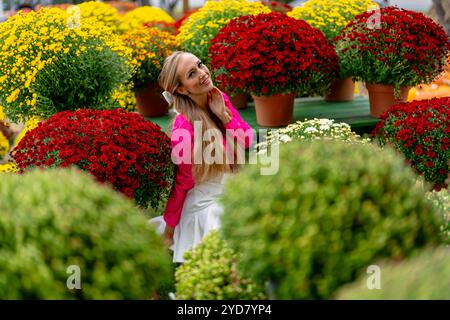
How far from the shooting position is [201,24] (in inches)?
241

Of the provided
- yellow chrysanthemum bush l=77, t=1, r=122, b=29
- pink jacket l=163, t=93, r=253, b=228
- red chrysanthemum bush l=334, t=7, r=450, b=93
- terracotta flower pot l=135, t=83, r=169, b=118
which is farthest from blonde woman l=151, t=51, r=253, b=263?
yellow chrysanthemum bush l=77, t=1, r=122, b=29

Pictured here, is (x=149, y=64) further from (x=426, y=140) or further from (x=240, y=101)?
(x=426, y=140)

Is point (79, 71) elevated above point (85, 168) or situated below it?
above

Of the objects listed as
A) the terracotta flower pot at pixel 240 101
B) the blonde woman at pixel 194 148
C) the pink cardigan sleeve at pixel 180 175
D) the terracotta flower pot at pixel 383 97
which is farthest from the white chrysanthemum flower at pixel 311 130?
the terracotta flower pot at pixel 240 101

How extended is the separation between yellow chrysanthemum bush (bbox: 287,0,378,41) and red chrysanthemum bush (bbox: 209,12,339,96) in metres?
1.05

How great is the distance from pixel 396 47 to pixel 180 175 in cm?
234

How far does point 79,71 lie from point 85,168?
1.55 m

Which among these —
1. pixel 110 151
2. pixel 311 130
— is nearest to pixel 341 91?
pixel 311 130

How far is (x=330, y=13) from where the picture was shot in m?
6.23

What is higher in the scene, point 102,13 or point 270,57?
point 102,13

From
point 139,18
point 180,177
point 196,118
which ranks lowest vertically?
point 180,177
